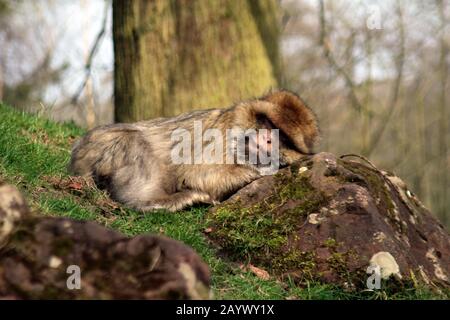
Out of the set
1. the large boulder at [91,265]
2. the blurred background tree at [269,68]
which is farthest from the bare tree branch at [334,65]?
the large boulder at [91,265]

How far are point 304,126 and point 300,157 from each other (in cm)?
27

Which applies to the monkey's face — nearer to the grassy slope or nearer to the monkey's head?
the monkey's head

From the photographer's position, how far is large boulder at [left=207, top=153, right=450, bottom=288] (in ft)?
14.0

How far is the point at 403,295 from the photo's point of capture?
4004mm

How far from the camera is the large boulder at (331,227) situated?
427cm

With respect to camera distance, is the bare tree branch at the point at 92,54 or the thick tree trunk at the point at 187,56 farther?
the bare tree branch at the point at 92,54

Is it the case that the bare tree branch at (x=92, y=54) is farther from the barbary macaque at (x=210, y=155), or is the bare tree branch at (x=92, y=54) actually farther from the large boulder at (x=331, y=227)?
the large boulder at (x=331, y=227)

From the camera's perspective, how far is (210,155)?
525 centimetres

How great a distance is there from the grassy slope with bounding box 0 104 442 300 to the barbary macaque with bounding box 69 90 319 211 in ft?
0.63

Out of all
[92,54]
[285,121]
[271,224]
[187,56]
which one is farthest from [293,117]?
[92,54]

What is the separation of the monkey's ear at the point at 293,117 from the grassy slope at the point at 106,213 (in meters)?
0.96

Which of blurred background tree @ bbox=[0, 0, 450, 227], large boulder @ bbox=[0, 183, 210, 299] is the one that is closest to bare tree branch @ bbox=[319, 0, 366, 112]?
blurred background tree @ bbox=[0, 0, 450, 227]

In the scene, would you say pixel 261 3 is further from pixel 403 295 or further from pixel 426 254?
pixel 403 295

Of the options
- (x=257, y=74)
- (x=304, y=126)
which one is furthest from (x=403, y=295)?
(x=257, y=74)
